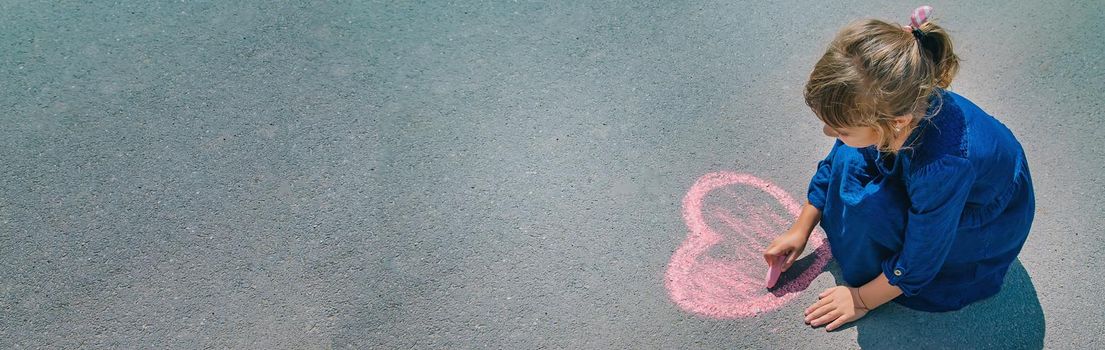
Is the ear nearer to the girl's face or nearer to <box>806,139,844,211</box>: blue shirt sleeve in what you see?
the girl's face

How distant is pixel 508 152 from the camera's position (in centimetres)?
338

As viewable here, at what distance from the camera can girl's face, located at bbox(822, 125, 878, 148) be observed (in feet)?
7.06

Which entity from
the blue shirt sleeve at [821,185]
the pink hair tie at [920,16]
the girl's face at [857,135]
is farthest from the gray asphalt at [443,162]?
the pink hair tie at [920,16]

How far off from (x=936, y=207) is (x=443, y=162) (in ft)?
6.17

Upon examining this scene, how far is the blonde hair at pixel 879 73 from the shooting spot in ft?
6.66

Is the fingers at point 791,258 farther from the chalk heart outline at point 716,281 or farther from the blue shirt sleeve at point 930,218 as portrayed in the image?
the blue shirt sleeve at point 930,218

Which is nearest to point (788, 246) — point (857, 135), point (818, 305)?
point (818, 305)

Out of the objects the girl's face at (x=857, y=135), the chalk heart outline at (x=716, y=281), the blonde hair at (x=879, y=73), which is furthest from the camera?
the chalk heart outline at (x=716, y=281)

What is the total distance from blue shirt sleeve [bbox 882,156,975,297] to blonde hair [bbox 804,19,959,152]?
0.54ft

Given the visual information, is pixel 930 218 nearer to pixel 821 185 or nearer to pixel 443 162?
pixel 821 185

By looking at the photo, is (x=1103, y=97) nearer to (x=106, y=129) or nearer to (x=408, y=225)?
(x=408, y=225)

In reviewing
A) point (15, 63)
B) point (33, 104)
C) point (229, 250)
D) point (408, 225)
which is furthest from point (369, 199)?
point (15, 63)

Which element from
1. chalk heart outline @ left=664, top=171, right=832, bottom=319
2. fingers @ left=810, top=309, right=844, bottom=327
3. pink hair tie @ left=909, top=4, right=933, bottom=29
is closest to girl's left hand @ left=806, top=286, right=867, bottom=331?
fingers @ left=810, top=309, right=844, bottom=327

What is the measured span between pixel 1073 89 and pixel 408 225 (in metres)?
3.02
